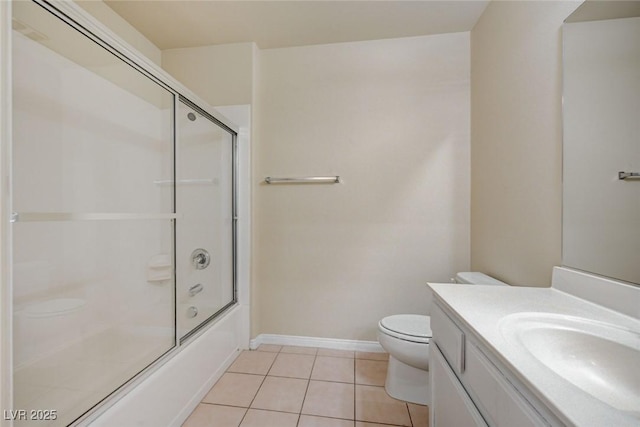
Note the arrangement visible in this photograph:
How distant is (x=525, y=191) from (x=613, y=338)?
2.69 ft

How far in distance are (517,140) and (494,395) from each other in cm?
128

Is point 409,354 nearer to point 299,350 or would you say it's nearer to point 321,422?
point 321,422

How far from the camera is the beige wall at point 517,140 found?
3.79 ft

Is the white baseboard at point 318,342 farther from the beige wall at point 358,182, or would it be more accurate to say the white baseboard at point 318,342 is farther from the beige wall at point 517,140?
the beige wall at point 517,140

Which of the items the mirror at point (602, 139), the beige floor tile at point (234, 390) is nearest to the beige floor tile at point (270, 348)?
the beige floor tile at point (234, 390)

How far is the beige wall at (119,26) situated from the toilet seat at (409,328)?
8.19ft

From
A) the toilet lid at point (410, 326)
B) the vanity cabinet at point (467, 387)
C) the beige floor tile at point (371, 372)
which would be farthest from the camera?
the beige floor tile at point (371, 372)

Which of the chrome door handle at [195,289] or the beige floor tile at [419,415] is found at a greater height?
the chrome door handle at [195,289]

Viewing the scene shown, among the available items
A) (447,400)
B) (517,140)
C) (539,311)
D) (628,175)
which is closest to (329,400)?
(447,400)

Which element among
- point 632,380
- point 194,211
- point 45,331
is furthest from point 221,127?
point 632,380

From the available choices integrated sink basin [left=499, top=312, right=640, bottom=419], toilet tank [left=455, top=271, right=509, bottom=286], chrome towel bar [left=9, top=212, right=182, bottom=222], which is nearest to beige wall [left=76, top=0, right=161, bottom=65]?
chrome towel bar [left=9, top=212, right=182, bottom=222]

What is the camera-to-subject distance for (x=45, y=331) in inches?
48.7

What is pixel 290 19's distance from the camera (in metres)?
1.80

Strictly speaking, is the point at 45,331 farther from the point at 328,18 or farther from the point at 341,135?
the point at 328,18
